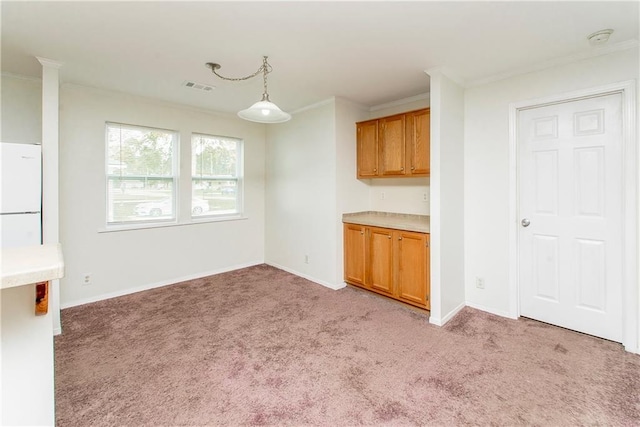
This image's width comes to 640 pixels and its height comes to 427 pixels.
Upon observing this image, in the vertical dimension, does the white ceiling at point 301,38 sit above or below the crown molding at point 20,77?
below

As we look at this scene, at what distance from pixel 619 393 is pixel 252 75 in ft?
12.4

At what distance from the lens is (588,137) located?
265 centimetres

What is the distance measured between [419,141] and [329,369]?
98.7 inches

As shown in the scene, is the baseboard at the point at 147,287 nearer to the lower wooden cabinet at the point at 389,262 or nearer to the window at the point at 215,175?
the window at the point at 215,175

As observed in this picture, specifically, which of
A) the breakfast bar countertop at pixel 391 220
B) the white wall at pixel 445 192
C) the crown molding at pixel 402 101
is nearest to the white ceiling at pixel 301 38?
the white wall at pixel 445 192

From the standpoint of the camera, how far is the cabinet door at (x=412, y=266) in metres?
3.23

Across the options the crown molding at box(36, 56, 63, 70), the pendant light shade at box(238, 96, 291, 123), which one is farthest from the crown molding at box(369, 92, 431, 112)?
the crown molding at box(36, 56, 63, 70)

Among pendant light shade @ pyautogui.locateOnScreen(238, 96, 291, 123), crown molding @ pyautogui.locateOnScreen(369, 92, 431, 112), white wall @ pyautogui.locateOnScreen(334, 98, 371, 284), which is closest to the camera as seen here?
pendant light shade @ pyautogui.locateOnScreen(238, 96, 291, 123)

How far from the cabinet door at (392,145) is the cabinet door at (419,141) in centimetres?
9

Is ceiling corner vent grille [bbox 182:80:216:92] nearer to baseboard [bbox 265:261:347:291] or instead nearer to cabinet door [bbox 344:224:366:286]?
cabinet door [bbox 344:224:366:286]

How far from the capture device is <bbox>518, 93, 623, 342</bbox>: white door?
2578mm

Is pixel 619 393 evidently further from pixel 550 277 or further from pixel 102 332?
pixel 102 332

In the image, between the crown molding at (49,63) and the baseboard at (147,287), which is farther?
the baseboard at (147,287)

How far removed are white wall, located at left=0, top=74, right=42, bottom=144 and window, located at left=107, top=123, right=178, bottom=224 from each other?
66 centimetres
